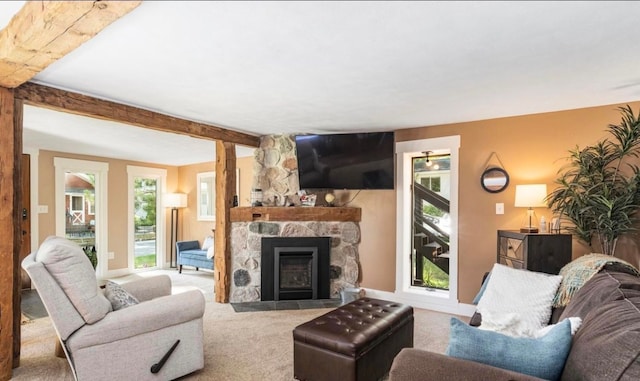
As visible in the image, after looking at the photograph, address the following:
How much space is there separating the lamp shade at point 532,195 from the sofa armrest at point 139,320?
10.1 ft

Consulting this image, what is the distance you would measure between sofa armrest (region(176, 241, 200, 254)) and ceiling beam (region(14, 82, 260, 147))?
10.1 ft

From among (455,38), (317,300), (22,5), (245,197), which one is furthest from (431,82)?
(245,197)

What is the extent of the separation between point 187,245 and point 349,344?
17.3 feet

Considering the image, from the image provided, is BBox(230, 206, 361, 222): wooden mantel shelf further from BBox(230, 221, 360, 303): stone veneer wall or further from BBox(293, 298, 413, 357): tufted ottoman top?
BBox(293, 298, 413, 357): tufted ottoman top

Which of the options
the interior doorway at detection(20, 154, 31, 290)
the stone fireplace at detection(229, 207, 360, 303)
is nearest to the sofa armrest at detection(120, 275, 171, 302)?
the stone fireplace at detection(229, 207, 360, 303)

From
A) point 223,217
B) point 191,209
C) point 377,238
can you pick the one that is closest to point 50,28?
point 223,217

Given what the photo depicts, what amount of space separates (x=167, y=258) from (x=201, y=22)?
6.47m

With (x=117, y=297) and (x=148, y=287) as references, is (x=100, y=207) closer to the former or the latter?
(x=148, y=287)

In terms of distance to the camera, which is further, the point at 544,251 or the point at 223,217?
the point at 223,217

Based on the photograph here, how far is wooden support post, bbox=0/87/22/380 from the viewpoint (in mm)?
2520

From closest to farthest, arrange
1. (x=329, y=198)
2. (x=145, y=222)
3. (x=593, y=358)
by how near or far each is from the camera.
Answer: (x=593, y=358) → (x=329, y=198) → (x=145, y=222)

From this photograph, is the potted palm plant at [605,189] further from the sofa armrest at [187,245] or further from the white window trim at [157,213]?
the white window trim at [157,213]

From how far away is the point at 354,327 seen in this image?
2.44 meters

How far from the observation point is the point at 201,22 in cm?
181
